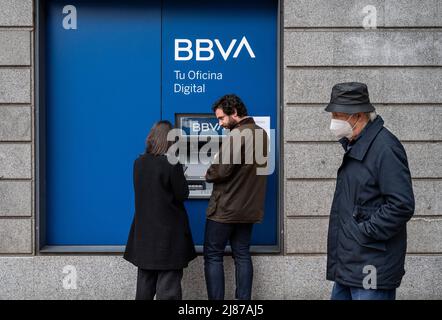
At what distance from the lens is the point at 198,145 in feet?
18.1

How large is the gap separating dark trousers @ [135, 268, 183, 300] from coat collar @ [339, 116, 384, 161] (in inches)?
78.6

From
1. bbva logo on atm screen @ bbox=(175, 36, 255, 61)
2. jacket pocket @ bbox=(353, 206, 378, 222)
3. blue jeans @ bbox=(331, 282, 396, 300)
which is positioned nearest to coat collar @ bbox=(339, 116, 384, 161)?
jacket pocket @ bbox=(353, 206, 378, 222)

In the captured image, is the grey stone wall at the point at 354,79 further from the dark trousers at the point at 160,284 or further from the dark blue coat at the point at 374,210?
the dark blue coat at the point at 374,210

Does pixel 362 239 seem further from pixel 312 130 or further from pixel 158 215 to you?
pixel 312 130

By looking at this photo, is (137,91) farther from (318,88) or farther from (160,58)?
(318,88)

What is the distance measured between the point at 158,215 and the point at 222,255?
0.80 metres

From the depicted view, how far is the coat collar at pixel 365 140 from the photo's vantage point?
3.19 metres

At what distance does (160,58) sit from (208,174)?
1.43 metres

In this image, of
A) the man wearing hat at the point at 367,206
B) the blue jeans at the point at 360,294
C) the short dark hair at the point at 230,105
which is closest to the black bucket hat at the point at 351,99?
the man wearing hat at the point at 367,206

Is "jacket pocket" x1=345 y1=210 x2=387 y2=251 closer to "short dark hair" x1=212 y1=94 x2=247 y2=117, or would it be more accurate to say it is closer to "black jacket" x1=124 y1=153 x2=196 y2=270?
"black jacket" x1=124 y1=153 x2=196 y2=270

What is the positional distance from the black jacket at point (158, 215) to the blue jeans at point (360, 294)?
61.6 inches

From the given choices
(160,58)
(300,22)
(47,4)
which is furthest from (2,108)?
(300,22)

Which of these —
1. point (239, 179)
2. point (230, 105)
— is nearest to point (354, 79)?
point (230, 105)

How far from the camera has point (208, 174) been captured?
16.1 feet
